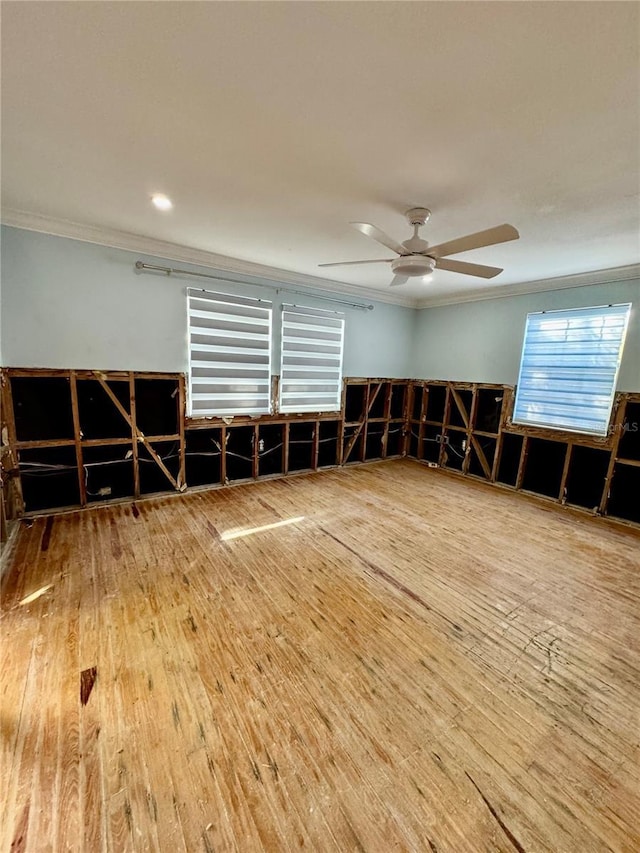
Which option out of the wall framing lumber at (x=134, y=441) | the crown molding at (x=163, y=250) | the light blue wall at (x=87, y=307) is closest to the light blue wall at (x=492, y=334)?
the crown molding at (x=163, y=250)

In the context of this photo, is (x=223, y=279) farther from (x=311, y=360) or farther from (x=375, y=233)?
(x=375, y=233)

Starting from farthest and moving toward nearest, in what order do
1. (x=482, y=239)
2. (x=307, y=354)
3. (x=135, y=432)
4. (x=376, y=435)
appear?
(x=376, y=435) → (x=307, y=354) → (x=135, y=432) → (x=482, y=239)

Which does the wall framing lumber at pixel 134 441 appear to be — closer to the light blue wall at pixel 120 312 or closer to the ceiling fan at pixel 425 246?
the light blue wall at pixel 120 312

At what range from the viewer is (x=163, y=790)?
1413 mm

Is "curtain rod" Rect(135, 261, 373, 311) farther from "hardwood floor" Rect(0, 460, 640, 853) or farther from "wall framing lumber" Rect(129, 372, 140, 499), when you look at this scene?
"hardwood floor" Rect(0, 460, 640, 853)

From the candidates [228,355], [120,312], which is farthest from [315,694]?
[120,312]

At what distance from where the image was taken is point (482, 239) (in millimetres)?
2387

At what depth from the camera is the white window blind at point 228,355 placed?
452 cm

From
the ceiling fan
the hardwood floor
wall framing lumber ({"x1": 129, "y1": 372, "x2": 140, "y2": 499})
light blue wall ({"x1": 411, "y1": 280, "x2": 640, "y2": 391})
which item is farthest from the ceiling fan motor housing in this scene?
wall framing lumber ({"x1": 129, "y1": 372, "x2": 140, "y2": 499})

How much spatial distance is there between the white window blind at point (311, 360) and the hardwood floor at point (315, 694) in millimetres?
2584

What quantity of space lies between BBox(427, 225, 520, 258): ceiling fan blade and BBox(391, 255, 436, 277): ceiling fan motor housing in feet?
0.43

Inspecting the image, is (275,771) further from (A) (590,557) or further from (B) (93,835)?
Answer: (A) (590,557)

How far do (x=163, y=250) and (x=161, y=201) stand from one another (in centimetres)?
130

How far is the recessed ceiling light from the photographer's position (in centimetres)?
282
